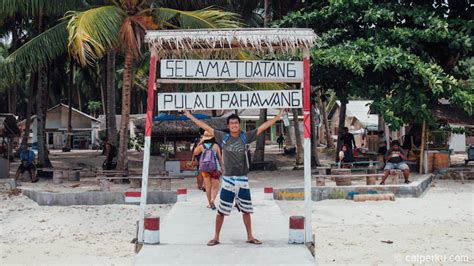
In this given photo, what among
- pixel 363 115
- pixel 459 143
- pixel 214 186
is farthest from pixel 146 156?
pixel 459 143

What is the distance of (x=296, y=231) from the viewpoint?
246 inches

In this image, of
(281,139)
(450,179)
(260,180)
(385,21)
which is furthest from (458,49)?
(281,139)

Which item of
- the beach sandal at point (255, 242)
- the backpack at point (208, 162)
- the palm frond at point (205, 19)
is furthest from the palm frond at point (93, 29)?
the beach sandal at point (255, 242)

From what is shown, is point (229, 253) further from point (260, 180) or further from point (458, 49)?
point (458, 49)

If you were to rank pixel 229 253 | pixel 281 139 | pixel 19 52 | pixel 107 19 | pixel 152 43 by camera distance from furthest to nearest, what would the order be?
1. pixel 281 139
2. pixel 19 52
3. pixel 107 19
4. pixel 152 43
5. pixel 229 253

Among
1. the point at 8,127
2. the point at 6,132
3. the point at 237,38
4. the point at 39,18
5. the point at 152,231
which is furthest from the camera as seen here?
the point at 39,18

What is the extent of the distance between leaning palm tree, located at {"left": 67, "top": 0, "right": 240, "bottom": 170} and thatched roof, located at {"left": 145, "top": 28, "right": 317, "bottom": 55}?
4.97 m

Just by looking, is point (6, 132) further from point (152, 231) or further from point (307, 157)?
point (307, 157)

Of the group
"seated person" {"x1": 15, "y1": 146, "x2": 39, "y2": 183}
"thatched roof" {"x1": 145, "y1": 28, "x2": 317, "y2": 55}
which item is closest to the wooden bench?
"seated person" {"x1": 15, "y1": 146, "x2": 39, "y2": 183}

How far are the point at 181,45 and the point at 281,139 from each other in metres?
29.4

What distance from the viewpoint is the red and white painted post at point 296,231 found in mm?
6215

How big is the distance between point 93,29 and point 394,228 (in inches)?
309

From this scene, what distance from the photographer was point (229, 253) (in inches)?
231

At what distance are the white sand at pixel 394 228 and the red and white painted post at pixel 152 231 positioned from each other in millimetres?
2399
